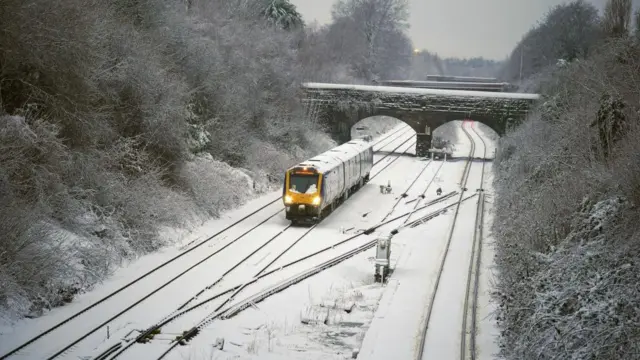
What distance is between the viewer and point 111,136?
69.0ft

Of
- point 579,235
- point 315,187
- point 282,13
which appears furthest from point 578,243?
point 282,13

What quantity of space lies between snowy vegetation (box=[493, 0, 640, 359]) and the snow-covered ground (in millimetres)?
1217

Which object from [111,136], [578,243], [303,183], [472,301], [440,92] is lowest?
[472,301]

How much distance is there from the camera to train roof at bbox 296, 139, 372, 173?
24.2m

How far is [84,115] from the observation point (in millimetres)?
19250

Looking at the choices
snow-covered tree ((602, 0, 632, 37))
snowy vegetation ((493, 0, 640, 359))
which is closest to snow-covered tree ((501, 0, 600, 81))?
snow-covered tree ((602, 0, 632, 37))

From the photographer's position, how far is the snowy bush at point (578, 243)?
33.2 feet

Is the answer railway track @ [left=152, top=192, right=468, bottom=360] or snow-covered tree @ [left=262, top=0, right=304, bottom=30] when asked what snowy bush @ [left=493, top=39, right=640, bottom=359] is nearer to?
railway track @ [left=152, top=192, right=468, bottom=360]

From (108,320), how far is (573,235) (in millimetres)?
10320

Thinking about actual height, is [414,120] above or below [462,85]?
below

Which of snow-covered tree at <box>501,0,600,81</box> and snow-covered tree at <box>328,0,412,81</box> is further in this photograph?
snow-covered tree at <box>328,0,412,81</box>

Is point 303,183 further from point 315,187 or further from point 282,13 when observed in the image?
point 282,13

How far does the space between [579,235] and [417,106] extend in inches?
1264

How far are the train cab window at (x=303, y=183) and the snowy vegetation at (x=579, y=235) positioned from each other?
23.1 feet
